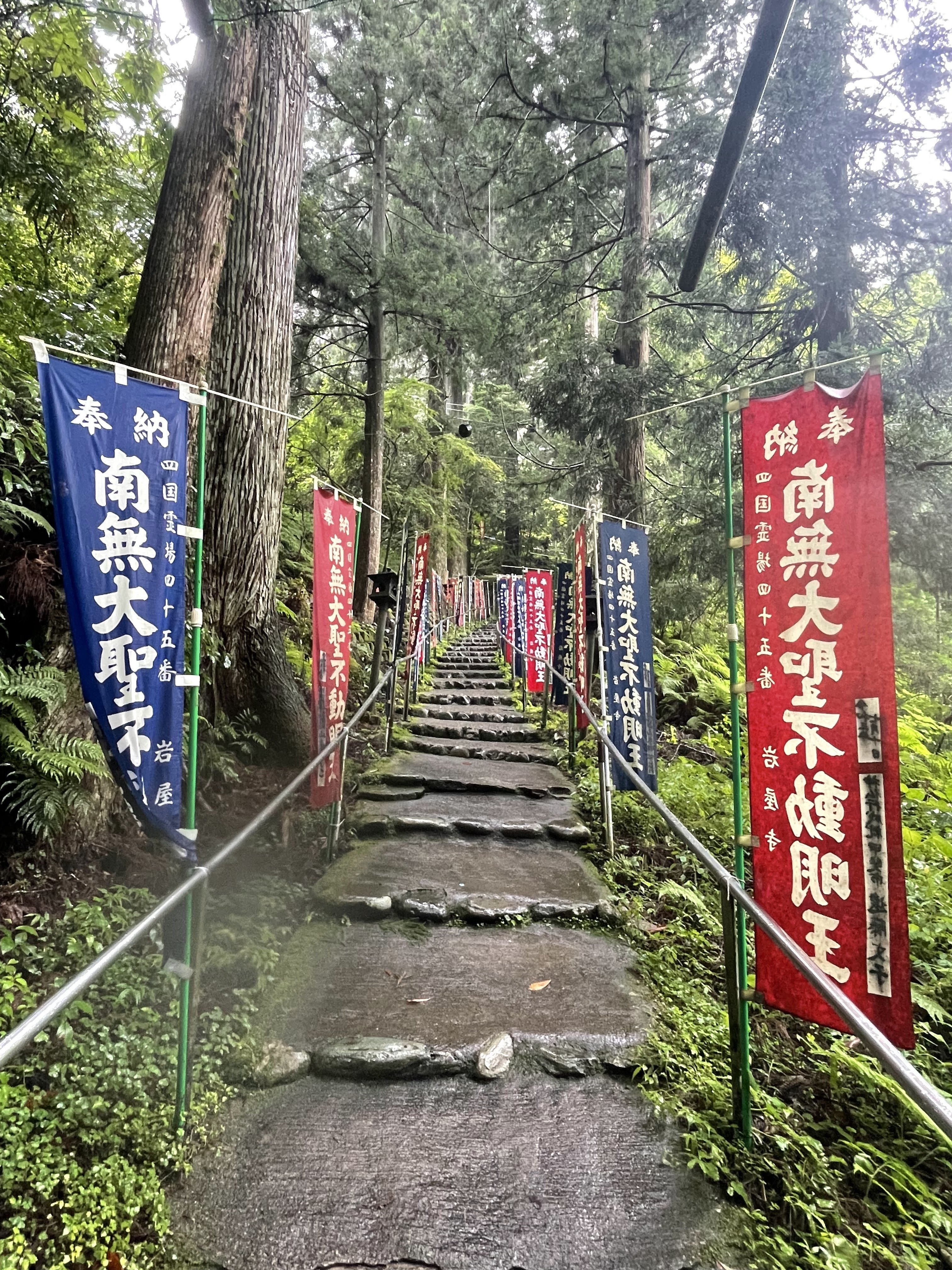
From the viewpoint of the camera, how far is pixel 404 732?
826 centimetres

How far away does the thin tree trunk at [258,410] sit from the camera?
4.98 m

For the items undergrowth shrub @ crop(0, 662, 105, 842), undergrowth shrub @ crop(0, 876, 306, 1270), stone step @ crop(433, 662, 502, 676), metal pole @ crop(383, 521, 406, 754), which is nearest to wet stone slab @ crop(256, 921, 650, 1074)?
undergrowth shrub @ crop(0, 876, 306, 1270)

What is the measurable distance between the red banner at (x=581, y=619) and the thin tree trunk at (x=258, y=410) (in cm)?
318

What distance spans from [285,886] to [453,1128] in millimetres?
2220

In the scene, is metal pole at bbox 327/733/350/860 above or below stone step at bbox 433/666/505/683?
below

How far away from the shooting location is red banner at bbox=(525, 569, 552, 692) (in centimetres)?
1052

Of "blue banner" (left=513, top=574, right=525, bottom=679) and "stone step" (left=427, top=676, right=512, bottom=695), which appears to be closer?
"blue banner" (left=513, top=574, right=525, bottom=679)

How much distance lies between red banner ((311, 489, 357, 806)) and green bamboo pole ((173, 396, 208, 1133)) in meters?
1.55

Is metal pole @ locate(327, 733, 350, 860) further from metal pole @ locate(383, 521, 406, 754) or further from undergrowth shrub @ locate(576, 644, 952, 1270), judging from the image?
metal pole @ locate(383, 521, 406, 754)

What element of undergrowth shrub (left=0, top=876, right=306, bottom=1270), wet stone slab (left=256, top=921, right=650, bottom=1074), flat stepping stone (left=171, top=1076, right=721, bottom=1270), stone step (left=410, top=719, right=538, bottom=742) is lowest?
flat stepping stone (left=171, top=1076, right=721, bottom=1270)

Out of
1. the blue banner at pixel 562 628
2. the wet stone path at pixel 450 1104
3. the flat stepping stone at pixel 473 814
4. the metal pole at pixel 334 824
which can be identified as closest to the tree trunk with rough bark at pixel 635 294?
the blue banner at pixel 562 628

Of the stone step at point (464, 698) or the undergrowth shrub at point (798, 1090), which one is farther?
the stone step at point (464, 698)

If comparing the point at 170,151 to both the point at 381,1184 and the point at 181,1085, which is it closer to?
the point at 181,1085

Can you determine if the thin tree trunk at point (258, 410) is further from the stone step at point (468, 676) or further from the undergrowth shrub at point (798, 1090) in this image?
the stone step at point (468, 676)
